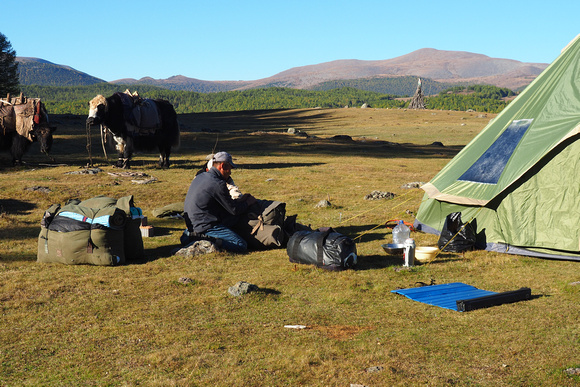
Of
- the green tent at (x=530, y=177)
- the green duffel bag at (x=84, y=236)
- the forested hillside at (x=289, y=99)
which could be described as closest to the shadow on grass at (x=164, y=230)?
the green duffel bag at (x=84, y=236)

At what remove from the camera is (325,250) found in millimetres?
9227

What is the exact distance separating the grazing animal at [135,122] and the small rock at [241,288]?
13.2 metres

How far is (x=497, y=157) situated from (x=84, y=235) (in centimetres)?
815

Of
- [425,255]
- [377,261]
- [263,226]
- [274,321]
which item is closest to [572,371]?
[274,321]

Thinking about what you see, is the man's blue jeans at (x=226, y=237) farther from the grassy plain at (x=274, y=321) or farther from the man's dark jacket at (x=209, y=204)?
the grassy plain at (x=274, y=321)

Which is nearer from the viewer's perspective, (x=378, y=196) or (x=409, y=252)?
(x=409, y=252)

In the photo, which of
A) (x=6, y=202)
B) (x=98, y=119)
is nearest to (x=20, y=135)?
(x=98, y=119)

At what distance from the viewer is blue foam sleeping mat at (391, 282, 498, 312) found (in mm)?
7527

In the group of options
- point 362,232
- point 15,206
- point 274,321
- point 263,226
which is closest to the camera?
point 274,321

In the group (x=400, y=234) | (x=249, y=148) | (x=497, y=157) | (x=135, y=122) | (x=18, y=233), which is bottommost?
(x=18, y=233)

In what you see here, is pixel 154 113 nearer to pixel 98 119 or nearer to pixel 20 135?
pixel 98 119

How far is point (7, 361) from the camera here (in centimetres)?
555

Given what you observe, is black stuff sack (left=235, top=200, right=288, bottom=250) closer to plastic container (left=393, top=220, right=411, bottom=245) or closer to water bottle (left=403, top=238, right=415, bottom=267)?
plastic container (left=393, top=220, right=411, bottom=245)

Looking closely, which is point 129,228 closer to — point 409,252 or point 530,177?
point 409,252
